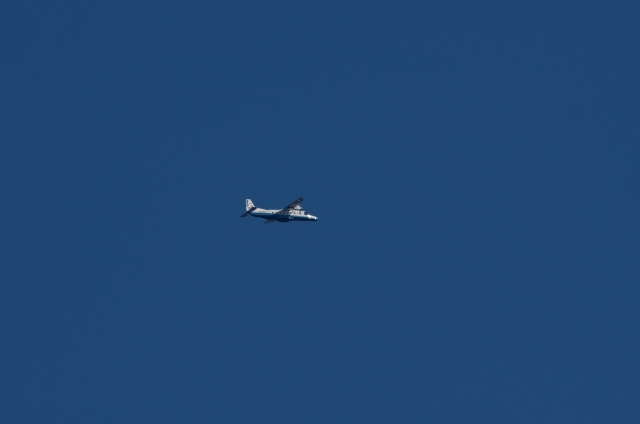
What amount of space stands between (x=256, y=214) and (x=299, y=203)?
15.5 ft

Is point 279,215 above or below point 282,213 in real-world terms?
below

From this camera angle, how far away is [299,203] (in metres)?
110

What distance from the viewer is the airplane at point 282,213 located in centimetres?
10894

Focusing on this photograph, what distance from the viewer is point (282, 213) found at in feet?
362

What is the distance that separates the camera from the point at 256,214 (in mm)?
108875

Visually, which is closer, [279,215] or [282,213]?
[279,215]

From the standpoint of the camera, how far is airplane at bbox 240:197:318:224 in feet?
357
